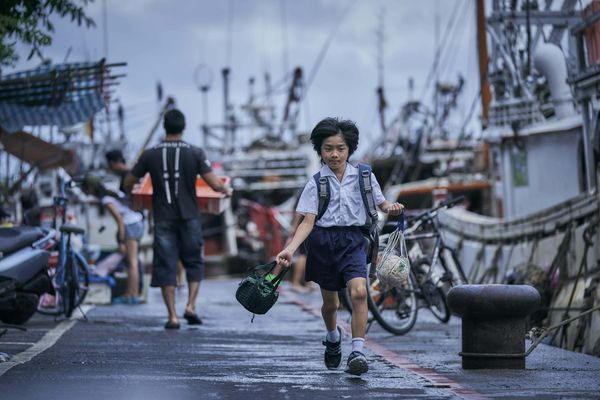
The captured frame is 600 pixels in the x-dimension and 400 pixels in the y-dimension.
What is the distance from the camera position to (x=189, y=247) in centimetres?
1208

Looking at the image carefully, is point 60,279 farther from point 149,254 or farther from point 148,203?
point 149,254

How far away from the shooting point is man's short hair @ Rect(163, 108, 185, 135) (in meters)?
12.0

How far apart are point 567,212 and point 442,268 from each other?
225cm

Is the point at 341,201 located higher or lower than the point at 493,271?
higher

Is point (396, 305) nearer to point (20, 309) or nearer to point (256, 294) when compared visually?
point (20, 309)

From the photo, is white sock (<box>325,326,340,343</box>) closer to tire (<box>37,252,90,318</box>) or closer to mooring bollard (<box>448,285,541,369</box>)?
mooring bollard (<box>448,285,541,369</box>)

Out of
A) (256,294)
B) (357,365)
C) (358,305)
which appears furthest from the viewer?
(358,305)

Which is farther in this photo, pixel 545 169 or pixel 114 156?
pixel 545 169

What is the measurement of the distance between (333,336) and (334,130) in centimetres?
141

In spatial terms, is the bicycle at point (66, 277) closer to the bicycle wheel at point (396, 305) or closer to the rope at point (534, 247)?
the bicycle wheel at point (396, 305)

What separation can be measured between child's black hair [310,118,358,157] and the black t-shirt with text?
12.5 feet

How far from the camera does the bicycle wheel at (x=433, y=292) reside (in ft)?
40.9

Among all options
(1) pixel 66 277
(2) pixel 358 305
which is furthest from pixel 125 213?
(2) pixel 358 305

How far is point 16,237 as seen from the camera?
10875 millimetres
